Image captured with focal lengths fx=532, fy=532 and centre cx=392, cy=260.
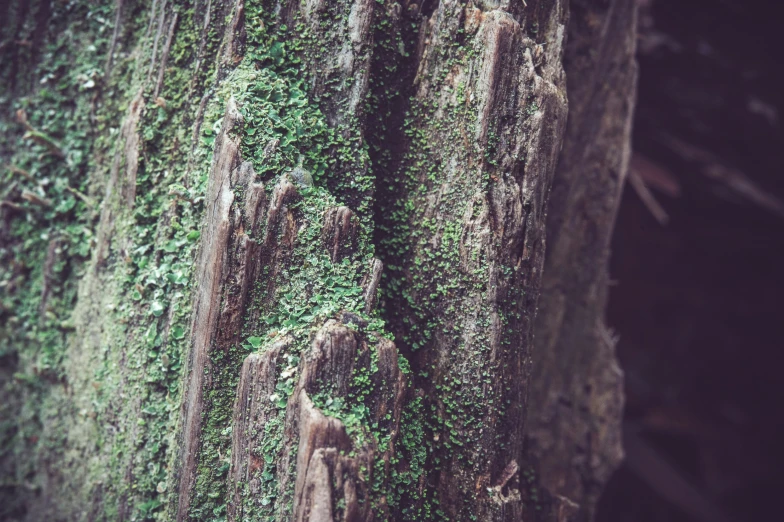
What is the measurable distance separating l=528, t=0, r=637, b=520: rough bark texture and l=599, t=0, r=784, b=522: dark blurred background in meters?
1.21

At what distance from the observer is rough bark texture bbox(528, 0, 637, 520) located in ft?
8.90

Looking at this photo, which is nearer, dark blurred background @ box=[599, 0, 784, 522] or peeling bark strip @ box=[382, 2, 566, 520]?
peeling bark strip @ box=[382, 2, 566, 520]

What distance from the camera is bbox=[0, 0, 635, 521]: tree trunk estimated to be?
178cm

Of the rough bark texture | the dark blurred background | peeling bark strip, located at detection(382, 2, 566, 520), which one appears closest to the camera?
peeling bark strip, located at detection(382, 2, 566, 520)

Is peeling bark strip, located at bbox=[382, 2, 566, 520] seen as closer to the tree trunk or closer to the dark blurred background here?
the tree trunk

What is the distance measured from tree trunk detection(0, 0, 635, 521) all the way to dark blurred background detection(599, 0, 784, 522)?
93.4 inches

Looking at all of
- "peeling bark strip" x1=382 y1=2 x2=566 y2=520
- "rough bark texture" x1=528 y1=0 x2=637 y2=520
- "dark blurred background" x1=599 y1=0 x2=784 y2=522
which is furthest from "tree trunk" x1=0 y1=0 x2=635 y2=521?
"dark blurred background" x1=599 y1=0 x2=784 y2=522

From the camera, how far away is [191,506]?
1894mm

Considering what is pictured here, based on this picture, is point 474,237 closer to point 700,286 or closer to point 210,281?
point 210,281

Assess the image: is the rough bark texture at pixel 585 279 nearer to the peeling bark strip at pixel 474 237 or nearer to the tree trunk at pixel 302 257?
the tree trunk at pixel 302 257

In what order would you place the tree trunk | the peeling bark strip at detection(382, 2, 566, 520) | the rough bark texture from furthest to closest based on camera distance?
the rough bark texture
the peeling bark strip at detection(382, 2, 566, 520)
the tree trunk

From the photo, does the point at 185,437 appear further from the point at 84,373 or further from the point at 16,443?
the point at 16,443

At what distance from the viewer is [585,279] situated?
9.46ft

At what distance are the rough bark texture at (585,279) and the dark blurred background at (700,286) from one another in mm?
1208
